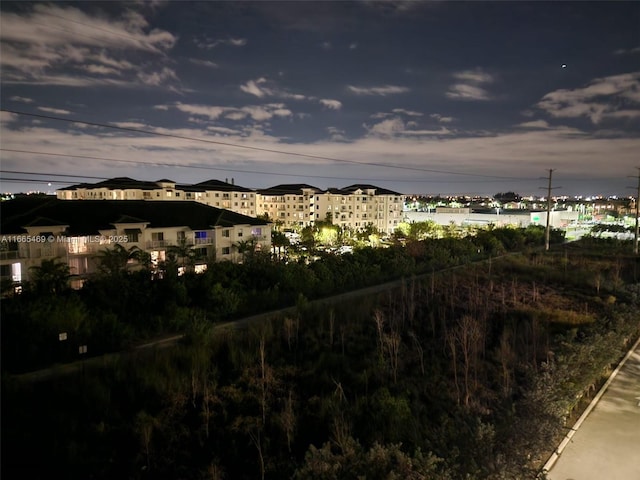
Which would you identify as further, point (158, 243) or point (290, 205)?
point (290, 205)

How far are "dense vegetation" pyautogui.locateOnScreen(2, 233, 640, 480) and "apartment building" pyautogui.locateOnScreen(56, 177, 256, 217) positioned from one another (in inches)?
948

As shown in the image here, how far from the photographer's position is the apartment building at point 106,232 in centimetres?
1360

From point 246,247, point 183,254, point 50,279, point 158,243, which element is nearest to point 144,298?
point 50,279

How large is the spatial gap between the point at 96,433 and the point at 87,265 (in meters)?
10.9

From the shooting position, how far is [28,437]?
574 centimetres

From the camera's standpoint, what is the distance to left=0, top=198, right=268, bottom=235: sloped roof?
1458 centimetres

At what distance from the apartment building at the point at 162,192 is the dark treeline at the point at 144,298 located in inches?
739

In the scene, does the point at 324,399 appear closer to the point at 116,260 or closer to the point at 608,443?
the point at 608,443

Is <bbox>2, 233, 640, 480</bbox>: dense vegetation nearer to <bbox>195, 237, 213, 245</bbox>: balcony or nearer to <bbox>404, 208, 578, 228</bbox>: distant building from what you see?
<bbox>195, 237, 213, 245</bbox>: balcony

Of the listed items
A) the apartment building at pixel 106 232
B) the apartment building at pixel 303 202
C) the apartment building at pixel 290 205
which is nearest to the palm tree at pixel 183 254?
the apartment building at pixel 106 232

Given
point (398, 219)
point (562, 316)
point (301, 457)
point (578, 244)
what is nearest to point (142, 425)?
point (301, 457)

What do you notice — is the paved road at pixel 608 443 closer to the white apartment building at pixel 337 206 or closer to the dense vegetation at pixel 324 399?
the dense vegetation at pixel 324 399

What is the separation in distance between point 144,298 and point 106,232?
546cm

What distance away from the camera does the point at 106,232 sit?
15508 mm
